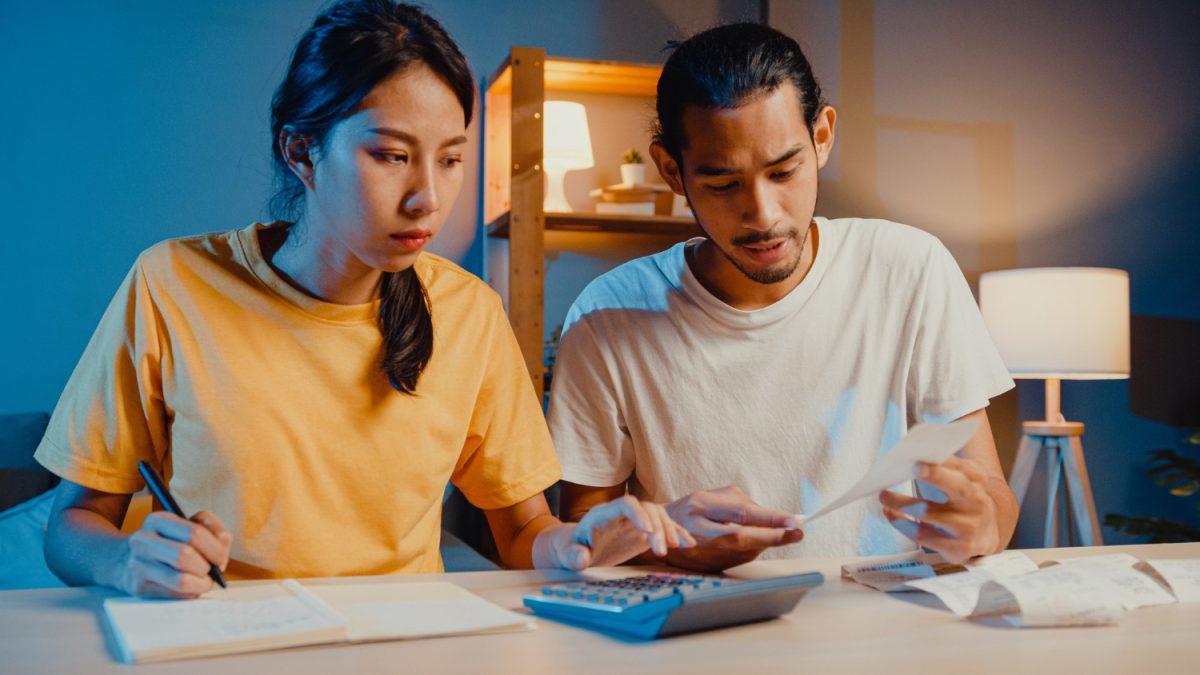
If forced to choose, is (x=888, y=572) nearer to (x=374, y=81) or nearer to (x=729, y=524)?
(x=729, y=524)

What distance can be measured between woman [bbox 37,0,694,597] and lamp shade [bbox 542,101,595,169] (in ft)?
6.05

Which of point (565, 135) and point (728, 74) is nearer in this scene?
point (728, 74)

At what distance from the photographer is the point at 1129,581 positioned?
90 cm

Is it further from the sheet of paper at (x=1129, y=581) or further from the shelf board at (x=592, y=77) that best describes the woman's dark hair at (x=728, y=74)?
the shelf board at (x=592, y=77)

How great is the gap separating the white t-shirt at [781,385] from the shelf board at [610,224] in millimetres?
1523

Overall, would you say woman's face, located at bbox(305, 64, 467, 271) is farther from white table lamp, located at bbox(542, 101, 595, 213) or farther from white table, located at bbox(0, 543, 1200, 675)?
white table lamp, located at bbox(542, 101, 595, 213)

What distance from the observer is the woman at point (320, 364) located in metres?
1.06

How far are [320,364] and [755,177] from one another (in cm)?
57

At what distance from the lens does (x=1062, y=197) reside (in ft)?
11.1

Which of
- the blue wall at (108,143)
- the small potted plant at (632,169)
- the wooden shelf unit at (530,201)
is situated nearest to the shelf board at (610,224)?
the wooden shelf unit at (530,201)

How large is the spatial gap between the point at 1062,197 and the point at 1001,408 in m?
0.73

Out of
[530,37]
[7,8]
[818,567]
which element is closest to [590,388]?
[818,567]

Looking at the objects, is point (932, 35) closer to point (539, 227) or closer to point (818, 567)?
point (539, 227)

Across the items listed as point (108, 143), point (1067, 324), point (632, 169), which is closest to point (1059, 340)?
point (1067, 324)
